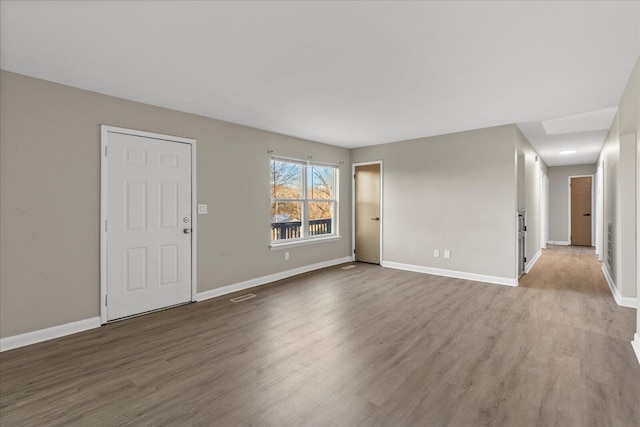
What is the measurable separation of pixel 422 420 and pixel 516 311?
8.08 ft

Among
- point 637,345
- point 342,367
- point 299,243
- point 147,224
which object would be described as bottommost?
point 342,367

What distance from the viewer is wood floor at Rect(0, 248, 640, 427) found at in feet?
6.14

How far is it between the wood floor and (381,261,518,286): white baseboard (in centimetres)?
77

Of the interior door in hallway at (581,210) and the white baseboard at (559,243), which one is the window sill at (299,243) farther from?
the interior door in hallway at (581,210)

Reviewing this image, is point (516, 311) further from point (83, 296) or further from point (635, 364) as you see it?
point (83, 296)

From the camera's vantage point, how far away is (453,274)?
522 centimetres

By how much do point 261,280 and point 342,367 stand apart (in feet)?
8.91

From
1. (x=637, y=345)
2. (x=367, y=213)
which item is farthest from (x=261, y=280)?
(x=637, y=345)

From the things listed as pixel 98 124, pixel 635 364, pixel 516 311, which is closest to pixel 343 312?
pixel 516 311

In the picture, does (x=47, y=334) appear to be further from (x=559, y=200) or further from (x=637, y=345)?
(x=559, y=200)

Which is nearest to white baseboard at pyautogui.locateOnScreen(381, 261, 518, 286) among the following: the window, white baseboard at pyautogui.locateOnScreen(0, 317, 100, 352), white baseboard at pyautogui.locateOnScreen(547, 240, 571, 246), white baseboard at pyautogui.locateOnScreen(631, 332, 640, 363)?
the window

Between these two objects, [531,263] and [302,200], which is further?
[531,263]

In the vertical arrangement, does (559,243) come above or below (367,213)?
below

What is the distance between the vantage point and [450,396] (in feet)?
6.64
